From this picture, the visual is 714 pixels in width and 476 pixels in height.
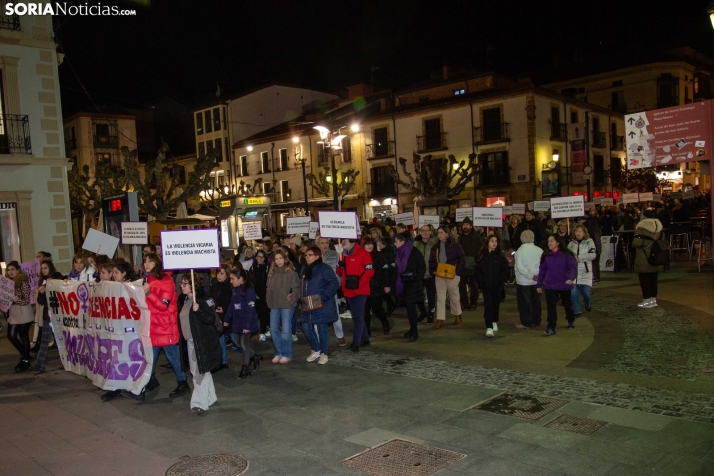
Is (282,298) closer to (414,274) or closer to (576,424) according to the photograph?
(414,274)

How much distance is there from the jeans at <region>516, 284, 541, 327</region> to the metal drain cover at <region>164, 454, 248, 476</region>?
649 centimetres

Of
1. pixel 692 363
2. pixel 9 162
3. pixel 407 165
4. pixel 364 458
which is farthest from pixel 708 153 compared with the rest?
pixel 407 165

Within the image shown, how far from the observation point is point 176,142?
62.6m

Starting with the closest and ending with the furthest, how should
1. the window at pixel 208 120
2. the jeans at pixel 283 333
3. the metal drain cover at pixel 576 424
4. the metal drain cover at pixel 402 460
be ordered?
1. the metal drain cover at pixel 402 460
2. the metal drain cover at pixel 576 424
3. the jeans at pixel 283 333
4. the window at pixel 208 120

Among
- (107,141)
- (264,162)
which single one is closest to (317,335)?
(264,162)

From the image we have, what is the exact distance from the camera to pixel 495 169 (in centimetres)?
3769

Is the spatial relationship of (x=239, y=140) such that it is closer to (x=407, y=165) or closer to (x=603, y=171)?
(x=407, y=165)

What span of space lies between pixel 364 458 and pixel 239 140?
50767mm

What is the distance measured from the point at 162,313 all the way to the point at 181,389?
1063mm

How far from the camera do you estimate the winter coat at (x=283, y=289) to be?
8.59 m

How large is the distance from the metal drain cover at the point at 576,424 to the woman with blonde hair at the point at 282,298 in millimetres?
4251

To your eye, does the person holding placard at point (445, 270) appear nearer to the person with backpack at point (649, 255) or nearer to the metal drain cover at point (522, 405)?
the person with backpack at point (649, 255)

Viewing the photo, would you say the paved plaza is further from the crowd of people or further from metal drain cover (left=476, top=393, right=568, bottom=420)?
the crowd of people

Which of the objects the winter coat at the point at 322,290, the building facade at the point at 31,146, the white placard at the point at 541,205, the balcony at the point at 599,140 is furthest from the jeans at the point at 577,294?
the balcony at the point at 599,140
